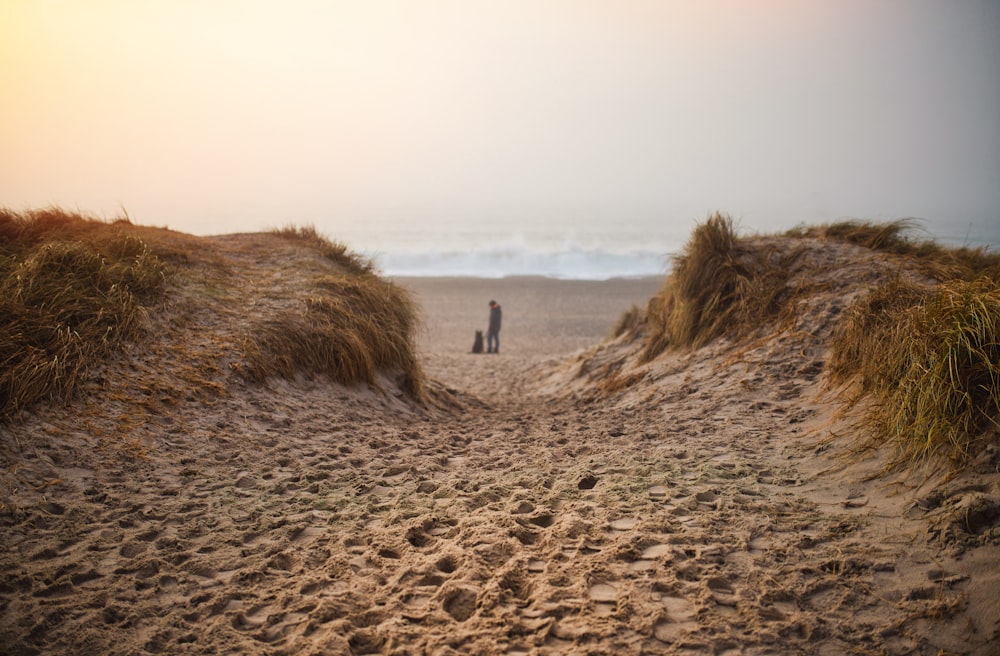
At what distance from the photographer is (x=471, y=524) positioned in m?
3.28

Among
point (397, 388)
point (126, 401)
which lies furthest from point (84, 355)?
point (397, 388)


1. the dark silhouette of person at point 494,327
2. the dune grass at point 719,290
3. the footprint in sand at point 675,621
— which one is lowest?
the footprint in sand at point 675,621

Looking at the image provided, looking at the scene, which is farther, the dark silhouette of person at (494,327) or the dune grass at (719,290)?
the dark silhouette of person at (494,327)

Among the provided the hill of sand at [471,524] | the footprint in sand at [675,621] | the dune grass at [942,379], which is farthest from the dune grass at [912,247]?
the footprint in sand at [675,621]

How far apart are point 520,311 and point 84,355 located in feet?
53.5

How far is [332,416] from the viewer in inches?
206

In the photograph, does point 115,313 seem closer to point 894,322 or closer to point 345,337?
point 345,337

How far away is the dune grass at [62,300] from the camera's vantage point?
165 inches

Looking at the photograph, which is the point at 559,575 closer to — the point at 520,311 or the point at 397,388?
the point at 397,388

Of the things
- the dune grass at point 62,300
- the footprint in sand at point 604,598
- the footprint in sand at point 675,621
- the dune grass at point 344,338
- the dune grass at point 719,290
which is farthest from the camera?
the dune grass at point 719,290

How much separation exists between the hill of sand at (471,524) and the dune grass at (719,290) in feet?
2.97

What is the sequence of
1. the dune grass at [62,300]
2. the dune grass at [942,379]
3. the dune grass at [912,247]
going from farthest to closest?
the dune grass at [912,247] < the dune grass at [62,300] < the dune grass at [942,379]

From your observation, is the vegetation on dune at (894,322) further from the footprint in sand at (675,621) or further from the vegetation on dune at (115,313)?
the vegetation on dune at (115,313)

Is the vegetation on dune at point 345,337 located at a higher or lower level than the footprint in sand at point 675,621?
higher
